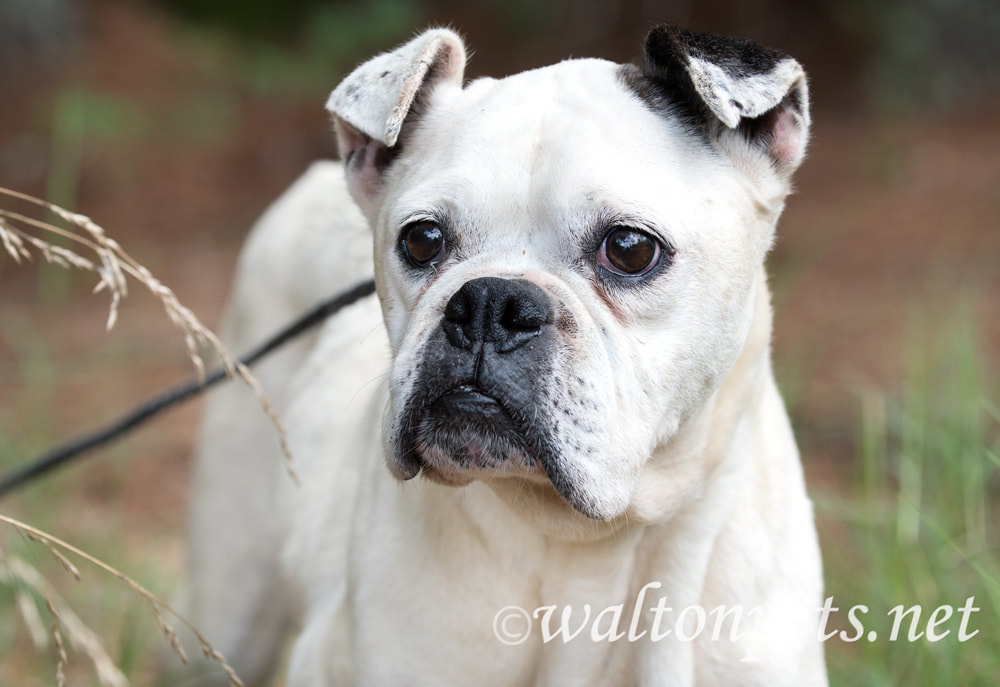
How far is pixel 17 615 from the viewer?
4.25 meters

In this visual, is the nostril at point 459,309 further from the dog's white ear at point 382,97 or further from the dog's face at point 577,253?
the dog's white ear at point 382,97

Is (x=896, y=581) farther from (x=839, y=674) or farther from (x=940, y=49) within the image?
(x=940, y=49)

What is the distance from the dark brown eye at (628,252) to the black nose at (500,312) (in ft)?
0.66

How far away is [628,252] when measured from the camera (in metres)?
2.20

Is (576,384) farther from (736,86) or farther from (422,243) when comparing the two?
(736,86)

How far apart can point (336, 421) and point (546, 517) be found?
120 centimetres

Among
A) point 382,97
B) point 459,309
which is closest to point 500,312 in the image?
point 459,309

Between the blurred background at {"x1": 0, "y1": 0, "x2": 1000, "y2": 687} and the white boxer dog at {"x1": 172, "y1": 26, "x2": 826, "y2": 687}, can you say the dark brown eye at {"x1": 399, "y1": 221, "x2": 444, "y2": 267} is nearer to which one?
the white boxer dog at {"x1": 172, "y1": 26, "x2": 826, "y2": 687}

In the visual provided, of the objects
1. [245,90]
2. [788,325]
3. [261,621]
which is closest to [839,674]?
[261,621]

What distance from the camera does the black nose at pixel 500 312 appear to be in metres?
2.05

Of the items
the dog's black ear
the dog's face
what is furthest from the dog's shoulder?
the dog's black ear

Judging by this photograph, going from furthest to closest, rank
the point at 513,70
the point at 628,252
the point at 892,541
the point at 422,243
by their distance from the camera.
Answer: the point at 513,70 < the point at 892,541 < the point at 422,243 < the point at 628,252

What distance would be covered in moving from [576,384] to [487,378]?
17 cm

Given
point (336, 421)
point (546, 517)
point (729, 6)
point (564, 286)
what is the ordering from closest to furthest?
1. point (564, 286)
2. point (546, 517)
3. point (336, 421)
4. point (729, 6)
